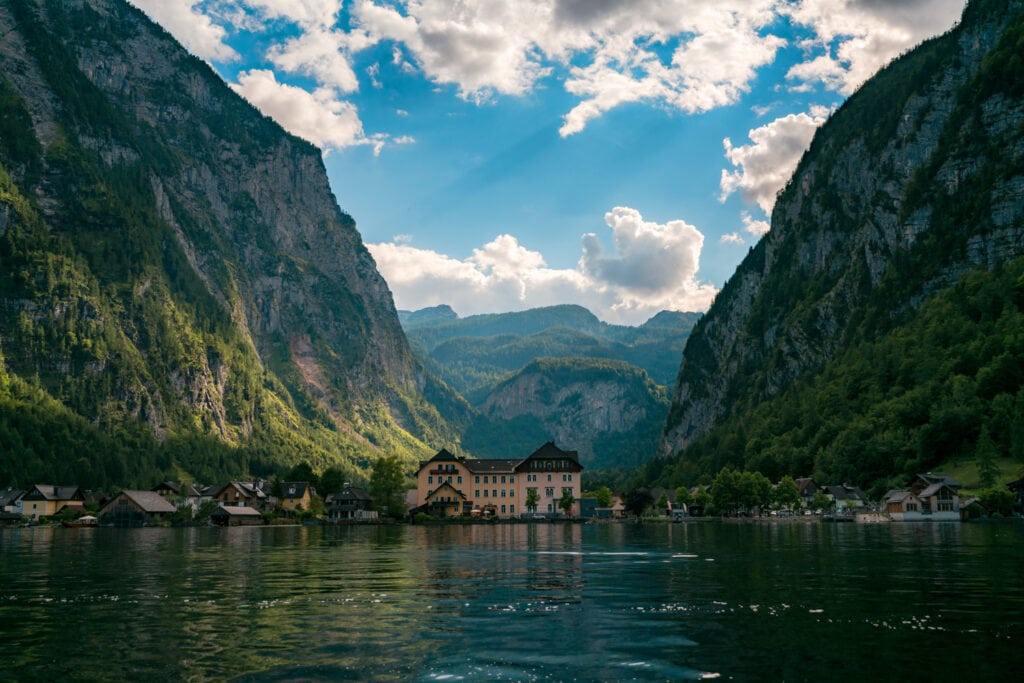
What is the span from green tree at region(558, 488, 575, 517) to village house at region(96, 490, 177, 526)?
80869mm

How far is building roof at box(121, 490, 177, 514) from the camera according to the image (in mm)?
171262

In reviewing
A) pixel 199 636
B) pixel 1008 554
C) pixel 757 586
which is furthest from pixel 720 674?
pixel 1008 554

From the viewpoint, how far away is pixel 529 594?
3653cm

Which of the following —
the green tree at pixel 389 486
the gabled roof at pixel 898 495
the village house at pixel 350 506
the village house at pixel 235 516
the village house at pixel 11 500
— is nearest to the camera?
the gabled roof at pixel 898 495

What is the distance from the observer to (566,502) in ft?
625

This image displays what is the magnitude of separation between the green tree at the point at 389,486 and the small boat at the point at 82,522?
5367 cm

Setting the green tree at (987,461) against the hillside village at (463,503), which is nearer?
the green tree at (987,461)

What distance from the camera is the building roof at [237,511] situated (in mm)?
171750

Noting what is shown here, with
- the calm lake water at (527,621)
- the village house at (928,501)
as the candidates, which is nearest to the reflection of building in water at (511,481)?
the village house at (928,501)

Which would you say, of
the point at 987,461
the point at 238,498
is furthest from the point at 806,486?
the point at 238,498

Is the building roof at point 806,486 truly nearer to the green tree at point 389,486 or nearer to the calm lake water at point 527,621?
the green tree at point 389,486

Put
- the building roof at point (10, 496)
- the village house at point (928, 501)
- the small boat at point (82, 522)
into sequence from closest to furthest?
the village house at point (928, 501), the small boat at point (82, 522), the building roof at point (10, 496)

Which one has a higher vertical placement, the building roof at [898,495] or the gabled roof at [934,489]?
the gabled roof at [934,489]

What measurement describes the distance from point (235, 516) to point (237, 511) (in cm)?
210
